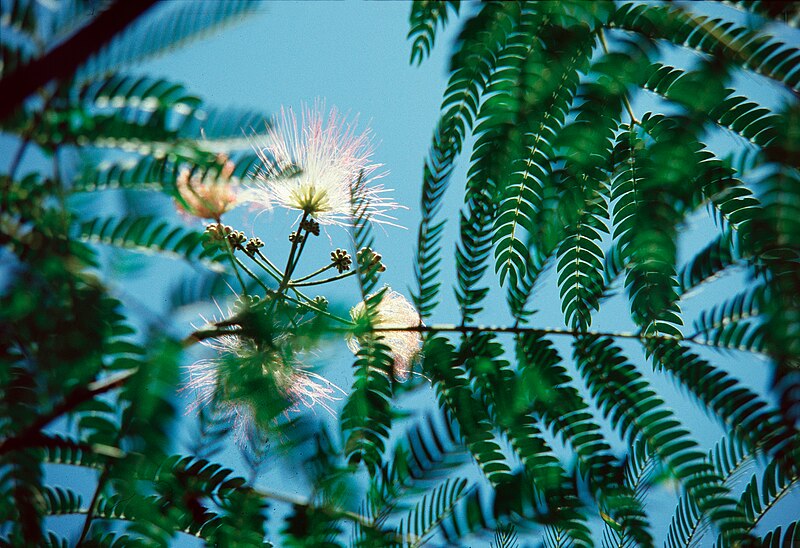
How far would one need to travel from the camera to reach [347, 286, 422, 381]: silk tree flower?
3.50ft

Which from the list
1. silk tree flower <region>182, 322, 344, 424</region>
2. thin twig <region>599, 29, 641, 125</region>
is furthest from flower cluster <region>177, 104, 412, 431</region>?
thin twig <region>599, 29, 641, 125</region>

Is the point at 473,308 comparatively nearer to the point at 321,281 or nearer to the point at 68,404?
the point at 321,281

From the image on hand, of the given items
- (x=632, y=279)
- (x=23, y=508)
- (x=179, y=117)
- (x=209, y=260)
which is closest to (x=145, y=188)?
(x=179, y=117)

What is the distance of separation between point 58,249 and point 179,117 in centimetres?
24

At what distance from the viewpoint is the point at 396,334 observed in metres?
1.14

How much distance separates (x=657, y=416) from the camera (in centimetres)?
92

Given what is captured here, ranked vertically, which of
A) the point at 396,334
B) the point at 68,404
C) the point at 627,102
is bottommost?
the point at 68,404

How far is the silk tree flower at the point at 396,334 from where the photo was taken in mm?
1067

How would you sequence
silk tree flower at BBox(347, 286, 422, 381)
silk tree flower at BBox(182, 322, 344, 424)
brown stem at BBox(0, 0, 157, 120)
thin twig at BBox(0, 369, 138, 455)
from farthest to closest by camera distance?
silk tree flower at BBox(347, 286, 422, 381), silk tree flower at BBox(182, 322, 344, 424), thin twig at BBox(0, 369, 138, 455), brown stem at BBox(0, 0, 157, 120)

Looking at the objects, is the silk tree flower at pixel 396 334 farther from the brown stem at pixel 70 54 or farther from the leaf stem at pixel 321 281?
the brown stem at pixel 70 54

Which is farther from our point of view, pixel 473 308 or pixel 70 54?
pixel 473 308

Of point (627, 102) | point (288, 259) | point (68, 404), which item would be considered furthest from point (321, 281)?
point (627, 102)

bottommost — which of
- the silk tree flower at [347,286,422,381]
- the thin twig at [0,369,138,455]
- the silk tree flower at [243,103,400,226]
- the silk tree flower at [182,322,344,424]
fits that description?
the thin twig at [0,369,138,455]

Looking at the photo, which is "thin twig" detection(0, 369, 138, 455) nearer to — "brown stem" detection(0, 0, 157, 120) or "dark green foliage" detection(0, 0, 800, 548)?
"dark green foliage" detection(0, 0, 800, 548)
